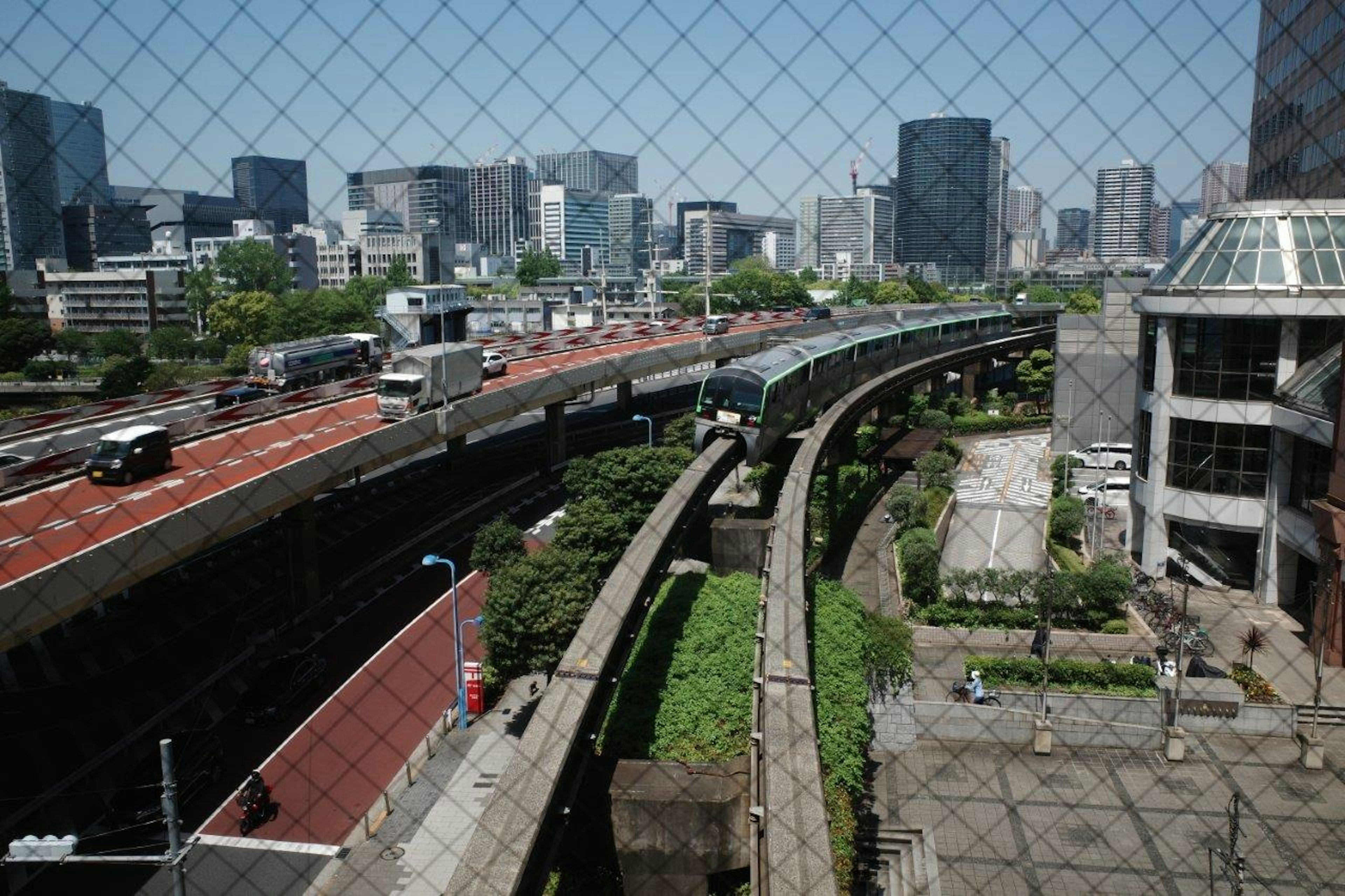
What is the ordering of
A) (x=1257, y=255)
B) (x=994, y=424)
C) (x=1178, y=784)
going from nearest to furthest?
(x=1178, y=784) → (x=1257, y=255) → (x=994, y=424)

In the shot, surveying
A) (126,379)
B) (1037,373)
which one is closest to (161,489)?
(126,379)

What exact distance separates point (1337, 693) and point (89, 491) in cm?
795

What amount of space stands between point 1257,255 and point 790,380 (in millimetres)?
3669

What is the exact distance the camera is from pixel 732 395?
777cm

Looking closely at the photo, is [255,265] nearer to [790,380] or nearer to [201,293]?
[790,380]

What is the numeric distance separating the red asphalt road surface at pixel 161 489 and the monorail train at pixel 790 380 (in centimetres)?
279

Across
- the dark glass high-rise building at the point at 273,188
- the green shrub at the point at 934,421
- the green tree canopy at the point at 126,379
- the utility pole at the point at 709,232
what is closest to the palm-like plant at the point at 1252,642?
the utility pole at the point at 709,232

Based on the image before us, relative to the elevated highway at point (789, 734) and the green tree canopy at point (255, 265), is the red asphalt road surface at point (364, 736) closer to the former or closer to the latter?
the elevated highway at point (789, 734)

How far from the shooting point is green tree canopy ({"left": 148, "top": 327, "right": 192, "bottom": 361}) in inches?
663

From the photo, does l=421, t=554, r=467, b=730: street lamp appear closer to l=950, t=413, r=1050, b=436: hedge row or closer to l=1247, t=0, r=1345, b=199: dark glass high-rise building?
l=1247, t=0, r=1345, b=199: dark glass high-rise building

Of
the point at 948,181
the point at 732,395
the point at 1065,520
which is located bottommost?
the point at 1065,520

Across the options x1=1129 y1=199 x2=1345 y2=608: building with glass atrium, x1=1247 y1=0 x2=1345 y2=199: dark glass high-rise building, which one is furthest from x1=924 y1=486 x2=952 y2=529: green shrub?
x1=1247 y1=0 x2=1345 y2=199: dark glass high-rise building

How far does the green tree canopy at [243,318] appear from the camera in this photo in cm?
1664

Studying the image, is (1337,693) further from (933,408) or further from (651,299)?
(651,299)
